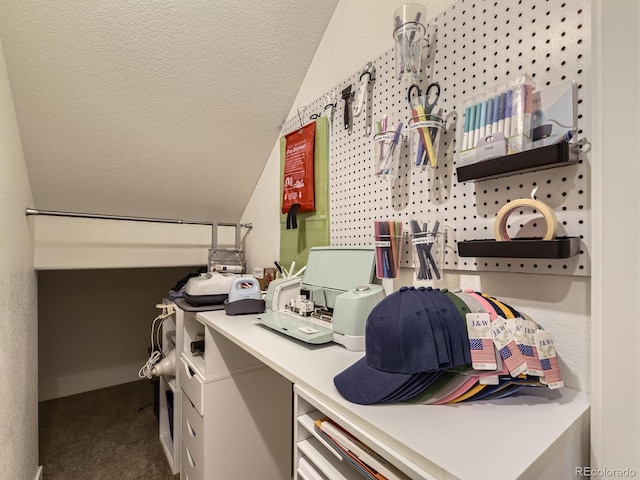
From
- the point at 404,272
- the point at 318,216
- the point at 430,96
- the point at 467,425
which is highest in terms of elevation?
the point at 430,96

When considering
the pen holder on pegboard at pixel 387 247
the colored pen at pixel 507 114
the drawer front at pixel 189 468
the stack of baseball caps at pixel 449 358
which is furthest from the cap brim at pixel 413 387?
the drawer front at pixel 189 468

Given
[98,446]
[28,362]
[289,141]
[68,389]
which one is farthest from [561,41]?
[68,389]

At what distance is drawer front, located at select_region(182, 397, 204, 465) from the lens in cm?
131

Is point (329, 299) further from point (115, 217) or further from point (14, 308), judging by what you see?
point (115, 217)

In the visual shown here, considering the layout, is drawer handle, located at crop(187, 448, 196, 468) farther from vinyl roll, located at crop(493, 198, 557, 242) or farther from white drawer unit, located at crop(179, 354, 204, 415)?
vinyl roll, located at crop(493, 198, 557, 242)

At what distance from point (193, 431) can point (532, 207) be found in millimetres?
1633

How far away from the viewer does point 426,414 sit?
0.56m

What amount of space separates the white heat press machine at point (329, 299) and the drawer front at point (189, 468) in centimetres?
74

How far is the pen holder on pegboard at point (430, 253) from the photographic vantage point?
0.92 metres

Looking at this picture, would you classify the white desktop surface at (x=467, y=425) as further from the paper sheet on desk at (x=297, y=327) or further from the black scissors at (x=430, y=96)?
the black scissors at (x=430, y=96)

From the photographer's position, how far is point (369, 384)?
2.01ft

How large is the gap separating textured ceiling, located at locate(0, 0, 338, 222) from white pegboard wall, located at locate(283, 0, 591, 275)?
0.61 meters

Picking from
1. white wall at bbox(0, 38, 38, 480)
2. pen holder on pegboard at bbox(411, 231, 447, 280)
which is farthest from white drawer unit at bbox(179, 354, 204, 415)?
pen holder on pegboard at bbox(411, 231, 447, 280)

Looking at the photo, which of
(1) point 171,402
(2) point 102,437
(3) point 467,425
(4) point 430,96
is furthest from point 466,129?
(2) point 102,437
